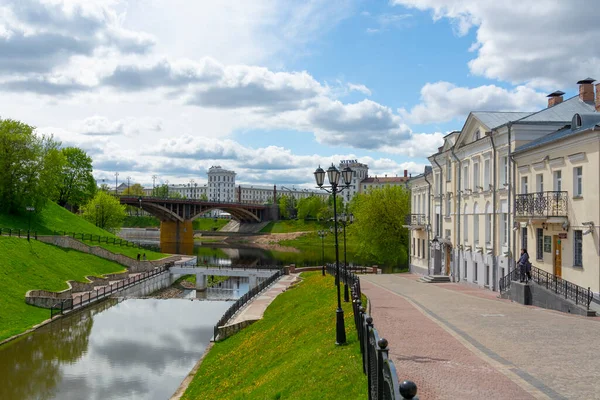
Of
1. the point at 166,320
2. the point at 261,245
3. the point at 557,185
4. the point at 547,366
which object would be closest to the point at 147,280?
the point at 166,320

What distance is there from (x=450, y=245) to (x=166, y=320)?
65.4 ft

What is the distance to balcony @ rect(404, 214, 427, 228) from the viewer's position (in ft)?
153

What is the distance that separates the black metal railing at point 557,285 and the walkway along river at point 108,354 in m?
15.3

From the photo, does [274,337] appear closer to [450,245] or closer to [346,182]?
[346,182]

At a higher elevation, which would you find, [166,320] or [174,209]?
[174,209]

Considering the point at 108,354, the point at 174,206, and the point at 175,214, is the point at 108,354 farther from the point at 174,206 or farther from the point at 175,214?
the point at 174,206

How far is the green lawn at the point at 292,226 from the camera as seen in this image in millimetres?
128538

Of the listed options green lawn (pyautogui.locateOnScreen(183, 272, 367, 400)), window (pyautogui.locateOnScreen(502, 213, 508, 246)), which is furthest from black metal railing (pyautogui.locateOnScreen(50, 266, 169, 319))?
window (pyautogui.locateOnScreen(502, 213, 508, 246))

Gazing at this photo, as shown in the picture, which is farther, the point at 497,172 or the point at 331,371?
the point at 497,172

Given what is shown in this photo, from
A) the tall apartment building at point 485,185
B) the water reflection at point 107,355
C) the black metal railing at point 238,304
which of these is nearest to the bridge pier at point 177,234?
the black metal railing at point 238,304

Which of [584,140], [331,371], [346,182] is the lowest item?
[331,371]

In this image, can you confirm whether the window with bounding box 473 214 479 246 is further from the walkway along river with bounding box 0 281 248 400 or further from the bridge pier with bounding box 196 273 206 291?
the bridge pier with bounding box 196 273 206 291

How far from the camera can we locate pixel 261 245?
11762cm

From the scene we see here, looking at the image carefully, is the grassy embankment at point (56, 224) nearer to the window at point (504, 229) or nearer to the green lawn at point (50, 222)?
the green lawn at point (50, 222)
